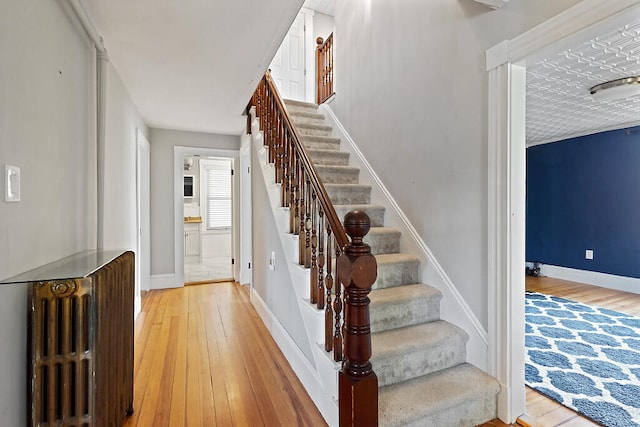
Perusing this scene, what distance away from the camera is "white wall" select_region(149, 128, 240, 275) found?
14.2 feet

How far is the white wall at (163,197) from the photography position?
14.2 feet

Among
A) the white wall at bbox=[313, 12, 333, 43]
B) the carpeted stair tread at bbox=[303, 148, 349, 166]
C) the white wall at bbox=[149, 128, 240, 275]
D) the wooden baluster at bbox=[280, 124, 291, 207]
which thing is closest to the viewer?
the wooden baluster at bbox=[280, 124, 291, 207]

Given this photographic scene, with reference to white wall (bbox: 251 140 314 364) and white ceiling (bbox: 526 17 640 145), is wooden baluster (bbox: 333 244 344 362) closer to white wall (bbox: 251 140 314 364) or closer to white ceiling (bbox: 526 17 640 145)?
white wall (bbox: 251 140 314 364)

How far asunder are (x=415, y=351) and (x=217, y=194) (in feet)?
21.7

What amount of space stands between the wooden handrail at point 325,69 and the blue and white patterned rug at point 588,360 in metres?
3.54

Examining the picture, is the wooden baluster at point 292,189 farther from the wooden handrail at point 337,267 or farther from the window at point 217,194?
the window at point 217,194

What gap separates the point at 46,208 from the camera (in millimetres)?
1350

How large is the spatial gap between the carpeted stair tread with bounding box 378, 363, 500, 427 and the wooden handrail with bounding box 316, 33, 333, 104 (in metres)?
3.51

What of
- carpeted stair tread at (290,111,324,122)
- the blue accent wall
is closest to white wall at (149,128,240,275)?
carpeted stair tread at (290,111,324,122)

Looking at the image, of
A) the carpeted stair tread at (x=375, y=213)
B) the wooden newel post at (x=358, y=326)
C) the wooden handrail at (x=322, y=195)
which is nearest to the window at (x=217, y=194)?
the carpeted stair tread at (x=375, y=213)

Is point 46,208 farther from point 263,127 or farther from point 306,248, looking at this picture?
point 263,127

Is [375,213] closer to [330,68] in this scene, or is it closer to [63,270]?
[63,270]

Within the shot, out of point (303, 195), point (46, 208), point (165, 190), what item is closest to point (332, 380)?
point (303, 195)

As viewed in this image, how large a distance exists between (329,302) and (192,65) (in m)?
2.07
